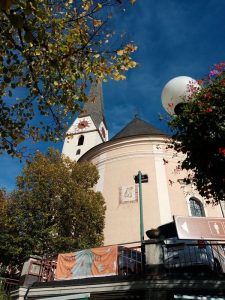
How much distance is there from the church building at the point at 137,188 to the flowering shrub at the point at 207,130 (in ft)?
32.9

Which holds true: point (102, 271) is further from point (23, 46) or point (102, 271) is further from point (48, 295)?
point (23, 46)

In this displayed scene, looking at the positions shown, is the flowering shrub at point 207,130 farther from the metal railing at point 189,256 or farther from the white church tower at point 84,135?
the white church tower at point 84,135

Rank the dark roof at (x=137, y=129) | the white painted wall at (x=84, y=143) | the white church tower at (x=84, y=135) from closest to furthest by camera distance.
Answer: the dark roof at (x=137, y=129), the white painted wall at (x=84, y=143), the white church tower at (x=84, y=135)

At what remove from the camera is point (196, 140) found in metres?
8.75

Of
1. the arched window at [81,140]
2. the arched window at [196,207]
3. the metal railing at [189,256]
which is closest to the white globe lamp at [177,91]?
the metal railing at [189,256]

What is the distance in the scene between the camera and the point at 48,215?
18.0 metres

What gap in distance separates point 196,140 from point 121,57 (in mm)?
3227

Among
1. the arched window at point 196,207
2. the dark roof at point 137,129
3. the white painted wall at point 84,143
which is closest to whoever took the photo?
the arched window at point 196,207

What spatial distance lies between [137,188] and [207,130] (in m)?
13.4

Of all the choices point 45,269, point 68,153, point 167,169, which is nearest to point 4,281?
point 45,269

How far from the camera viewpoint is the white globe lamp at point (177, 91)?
720 centimetres

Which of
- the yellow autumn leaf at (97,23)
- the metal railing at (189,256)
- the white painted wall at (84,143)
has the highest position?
the white painted wall at (84,143)

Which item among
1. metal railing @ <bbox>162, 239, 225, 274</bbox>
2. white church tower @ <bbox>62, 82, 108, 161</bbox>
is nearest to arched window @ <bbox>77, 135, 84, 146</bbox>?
white church tower @ <bbox>62, 82, 108, 161</bbox>

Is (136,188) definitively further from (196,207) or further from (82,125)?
(82,125)
